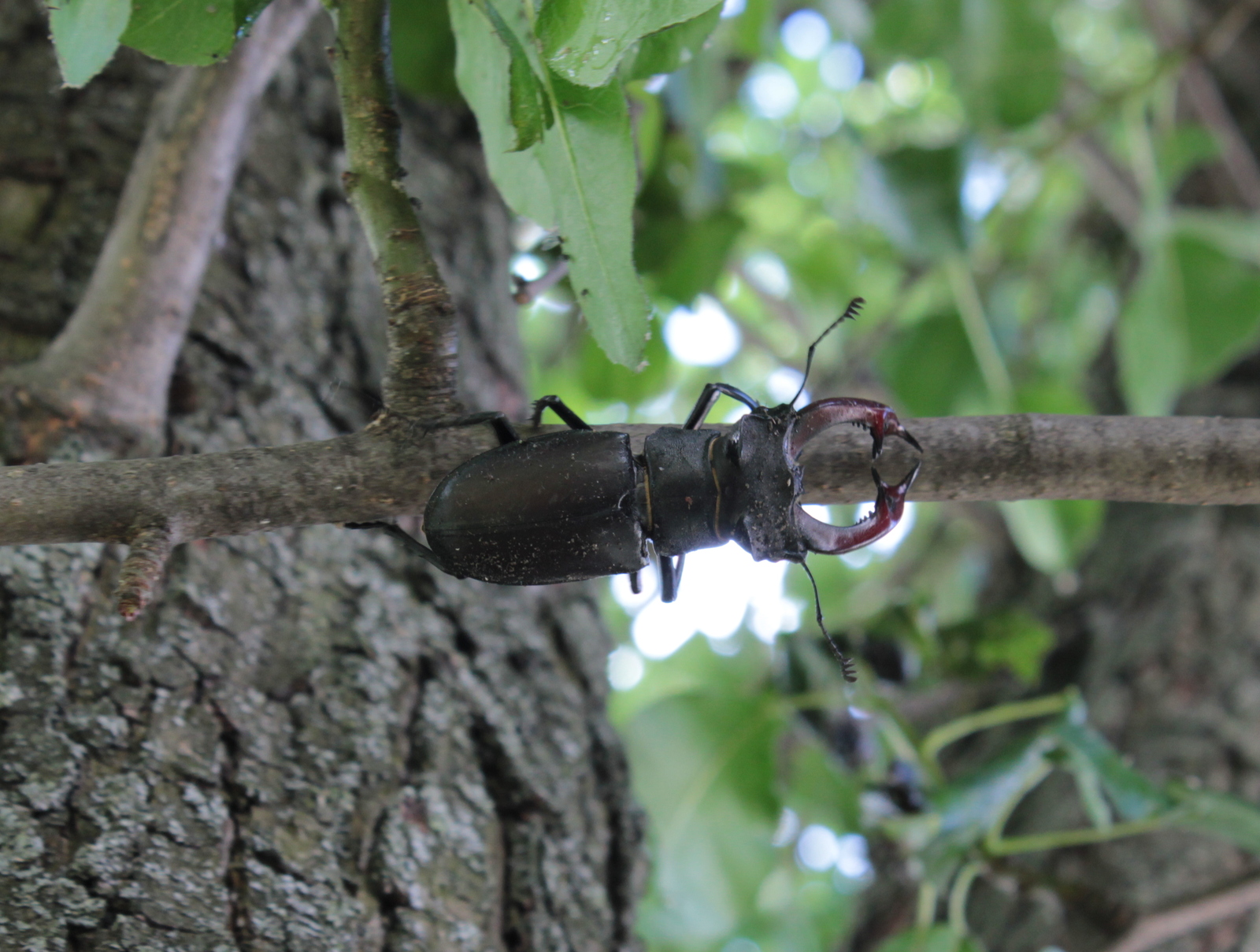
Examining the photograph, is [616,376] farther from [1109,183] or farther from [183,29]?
[1109,183]

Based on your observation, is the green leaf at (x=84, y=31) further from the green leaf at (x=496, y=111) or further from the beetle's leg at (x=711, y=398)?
the beetle's leg at (x=711, y=398)

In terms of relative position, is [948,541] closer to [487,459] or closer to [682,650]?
[682,650]

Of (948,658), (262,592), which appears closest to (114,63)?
(262,592)

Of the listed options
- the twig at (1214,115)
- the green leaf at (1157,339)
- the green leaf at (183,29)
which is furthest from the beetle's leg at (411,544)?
the twig at (1214,115)

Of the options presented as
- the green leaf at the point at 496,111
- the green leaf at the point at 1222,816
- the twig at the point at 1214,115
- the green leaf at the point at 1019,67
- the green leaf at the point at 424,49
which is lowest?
the green leaf at the point at 1222,816

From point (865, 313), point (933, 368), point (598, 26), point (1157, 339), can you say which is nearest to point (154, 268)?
point (598, 26)
